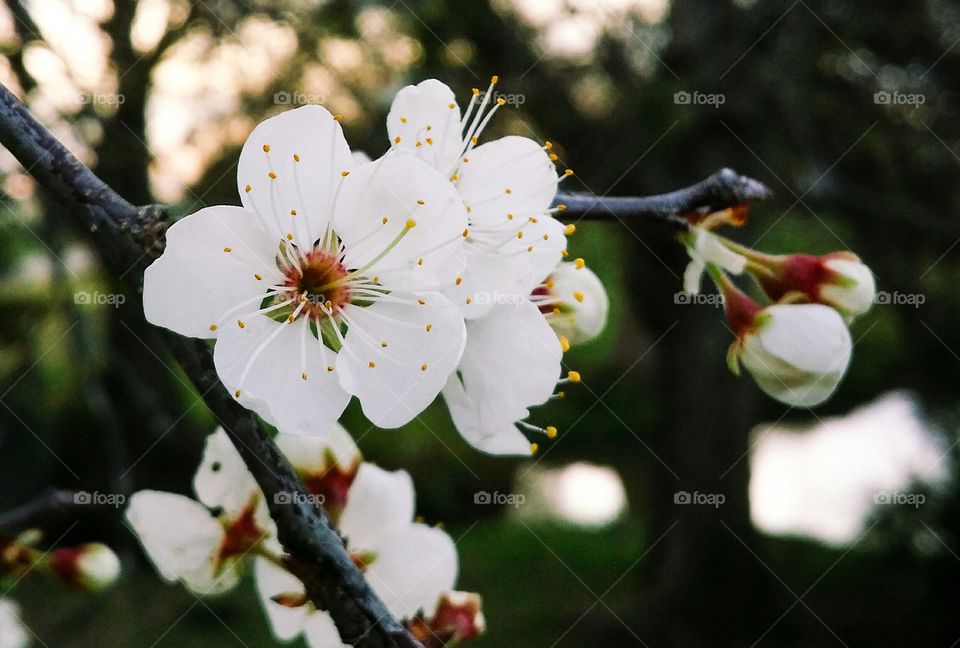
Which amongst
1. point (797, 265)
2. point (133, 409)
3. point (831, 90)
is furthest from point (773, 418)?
point (797, 265)

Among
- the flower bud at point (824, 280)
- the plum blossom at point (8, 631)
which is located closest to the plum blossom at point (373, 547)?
the flower bud at point (824, 280)

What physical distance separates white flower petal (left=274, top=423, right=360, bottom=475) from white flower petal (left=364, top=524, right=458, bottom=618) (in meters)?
0.11

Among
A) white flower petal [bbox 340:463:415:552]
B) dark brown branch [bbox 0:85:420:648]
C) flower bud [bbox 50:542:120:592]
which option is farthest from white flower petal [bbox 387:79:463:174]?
flower bud [bbox 50:542:120:592]

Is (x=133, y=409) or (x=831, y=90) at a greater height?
(x=831, y=90)

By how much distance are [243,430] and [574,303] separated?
1.36 ft

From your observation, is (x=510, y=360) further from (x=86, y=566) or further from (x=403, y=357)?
(x=86, y=566)

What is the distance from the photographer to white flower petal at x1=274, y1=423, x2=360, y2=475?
38.0 inches

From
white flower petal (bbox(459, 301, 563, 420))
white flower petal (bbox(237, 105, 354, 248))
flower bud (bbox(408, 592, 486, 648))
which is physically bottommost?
flower bud (bbox(408, 592, 486, 648))

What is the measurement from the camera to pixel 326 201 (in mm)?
727

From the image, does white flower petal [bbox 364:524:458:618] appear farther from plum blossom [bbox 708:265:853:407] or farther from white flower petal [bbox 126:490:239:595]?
plum blossom [bbox 708:265:853:407]

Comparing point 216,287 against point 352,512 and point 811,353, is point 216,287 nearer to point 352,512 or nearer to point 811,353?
point 352,512

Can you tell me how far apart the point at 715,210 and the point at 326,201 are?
0.44 meters

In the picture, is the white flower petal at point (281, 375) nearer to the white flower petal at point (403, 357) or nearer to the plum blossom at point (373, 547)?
the white flower petal at point (403, 357)

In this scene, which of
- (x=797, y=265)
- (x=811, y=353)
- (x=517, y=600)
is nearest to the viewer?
(x=811, y=353)
